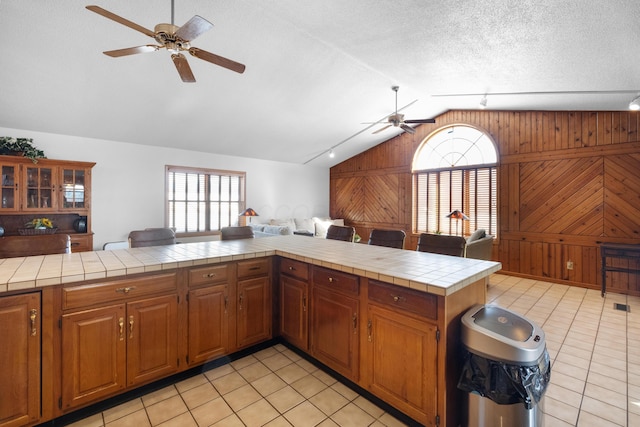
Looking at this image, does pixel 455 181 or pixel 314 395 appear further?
pixel 455 181

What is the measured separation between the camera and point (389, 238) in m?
3.49

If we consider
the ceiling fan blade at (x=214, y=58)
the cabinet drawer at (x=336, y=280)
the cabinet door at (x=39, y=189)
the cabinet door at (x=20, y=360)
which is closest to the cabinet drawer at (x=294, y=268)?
the cabinet drawer at (x=336, y=280)

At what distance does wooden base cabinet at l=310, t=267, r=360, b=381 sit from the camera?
2.02 meters

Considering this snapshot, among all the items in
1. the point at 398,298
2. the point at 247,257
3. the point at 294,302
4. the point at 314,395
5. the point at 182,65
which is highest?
the point at 182,65

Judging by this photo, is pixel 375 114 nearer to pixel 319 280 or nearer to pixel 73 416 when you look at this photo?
pixel 319 280

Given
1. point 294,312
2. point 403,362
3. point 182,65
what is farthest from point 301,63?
point 403,362

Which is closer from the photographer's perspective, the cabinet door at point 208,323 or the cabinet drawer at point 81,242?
the cabinet door at point 208,323

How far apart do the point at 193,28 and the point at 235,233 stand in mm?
2155

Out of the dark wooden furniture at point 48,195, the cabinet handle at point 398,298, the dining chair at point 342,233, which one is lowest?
the cabinet handle at point 398,298

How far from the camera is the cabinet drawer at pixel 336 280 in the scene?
6.61 ft

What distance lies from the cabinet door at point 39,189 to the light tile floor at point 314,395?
4.10 meters

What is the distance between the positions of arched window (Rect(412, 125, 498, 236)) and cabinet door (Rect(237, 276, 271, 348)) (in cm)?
423

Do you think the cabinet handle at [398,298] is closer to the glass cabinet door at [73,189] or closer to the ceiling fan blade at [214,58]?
the ceiling fan blade at [214,58]

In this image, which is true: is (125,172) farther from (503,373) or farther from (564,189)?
(564,189)
